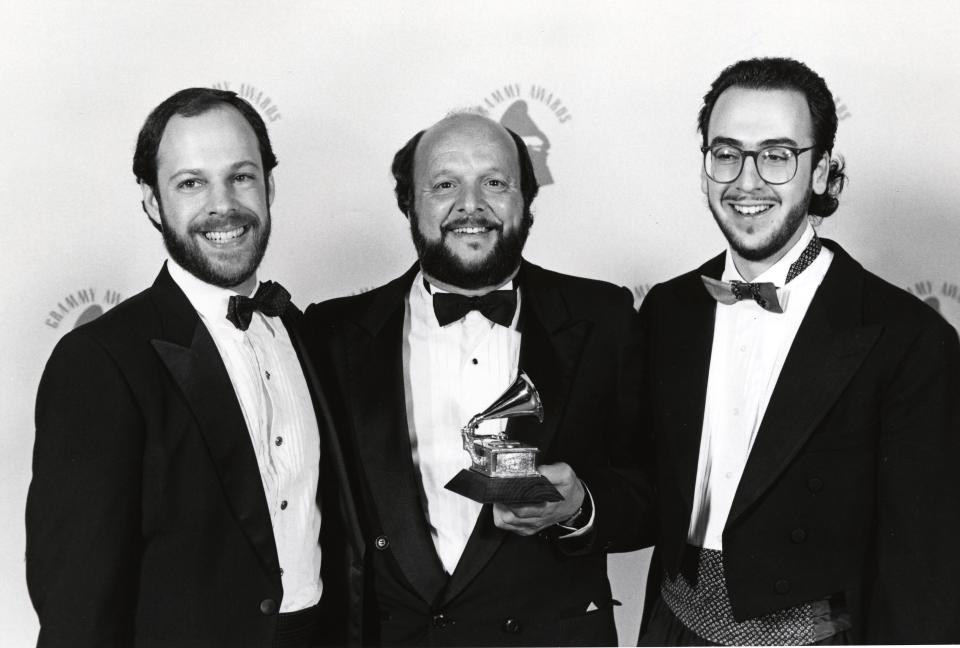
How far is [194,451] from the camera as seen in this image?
239 centimetres

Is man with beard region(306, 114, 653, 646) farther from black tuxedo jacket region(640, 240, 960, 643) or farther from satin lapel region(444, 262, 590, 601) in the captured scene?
black tuxedo jacket region(640, 240, 960, 643)

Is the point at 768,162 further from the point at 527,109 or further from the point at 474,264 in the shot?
the point at 527,109

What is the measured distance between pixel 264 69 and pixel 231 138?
113 centimetres

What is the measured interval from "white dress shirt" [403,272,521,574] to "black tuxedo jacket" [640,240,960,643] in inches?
27.1

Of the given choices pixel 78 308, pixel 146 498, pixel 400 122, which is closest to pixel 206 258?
pixel 146 498

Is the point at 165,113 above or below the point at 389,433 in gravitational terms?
above

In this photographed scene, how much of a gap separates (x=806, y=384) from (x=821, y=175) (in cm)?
61

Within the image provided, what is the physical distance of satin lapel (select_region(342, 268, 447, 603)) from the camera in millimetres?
2611

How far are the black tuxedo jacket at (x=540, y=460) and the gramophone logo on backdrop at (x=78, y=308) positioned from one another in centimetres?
109

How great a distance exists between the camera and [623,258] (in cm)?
381

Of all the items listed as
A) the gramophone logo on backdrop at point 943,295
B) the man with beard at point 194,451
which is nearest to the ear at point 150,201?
the man with beard at point 194,451

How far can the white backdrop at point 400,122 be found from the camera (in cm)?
358

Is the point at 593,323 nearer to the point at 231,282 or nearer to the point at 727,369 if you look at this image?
the point at 727,369

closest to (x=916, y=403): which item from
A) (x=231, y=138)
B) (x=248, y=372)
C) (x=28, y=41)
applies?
(x=248, y=372)
